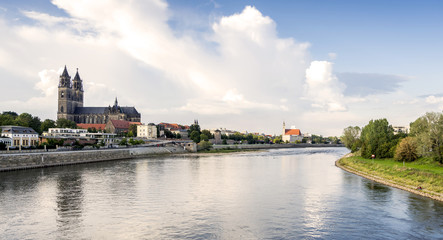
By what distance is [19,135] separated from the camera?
86938mm

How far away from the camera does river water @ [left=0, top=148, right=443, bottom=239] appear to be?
73.7 ft

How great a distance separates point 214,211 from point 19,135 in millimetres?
77940

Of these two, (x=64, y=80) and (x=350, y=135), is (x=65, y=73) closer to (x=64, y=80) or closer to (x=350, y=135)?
(x=64, y=80)

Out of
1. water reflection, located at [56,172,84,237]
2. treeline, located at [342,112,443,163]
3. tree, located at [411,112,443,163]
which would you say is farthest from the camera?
treeline, located at [342,112,443,163]

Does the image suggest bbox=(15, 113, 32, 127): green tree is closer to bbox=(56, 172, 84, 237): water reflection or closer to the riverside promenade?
the riverside promenade

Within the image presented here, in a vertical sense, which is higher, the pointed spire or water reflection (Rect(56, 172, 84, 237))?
the pointed spire

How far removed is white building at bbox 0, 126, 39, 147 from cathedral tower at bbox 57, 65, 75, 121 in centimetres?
10916

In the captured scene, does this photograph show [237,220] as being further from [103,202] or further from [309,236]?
[103,202]

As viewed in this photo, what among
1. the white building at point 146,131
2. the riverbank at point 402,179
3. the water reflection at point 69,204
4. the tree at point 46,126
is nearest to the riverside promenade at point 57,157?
the water reflection at point 69,204

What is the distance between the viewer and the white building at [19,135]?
8391 cm

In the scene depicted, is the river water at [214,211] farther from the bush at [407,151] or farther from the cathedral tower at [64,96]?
the cathedral tower at [64,96]

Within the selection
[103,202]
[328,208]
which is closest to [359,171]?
[328,208]

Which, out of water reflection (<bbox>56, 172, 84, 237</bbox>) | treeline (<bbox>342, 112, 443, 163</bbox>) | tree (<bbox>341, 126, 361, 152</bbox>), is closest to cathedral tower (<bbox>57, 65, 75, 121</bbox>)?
tree (<bbox>341, 126, 361, 152</bbox>)

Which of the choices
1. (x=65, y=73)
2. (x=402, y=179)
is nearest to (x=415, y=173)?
(x=402, y=179)
